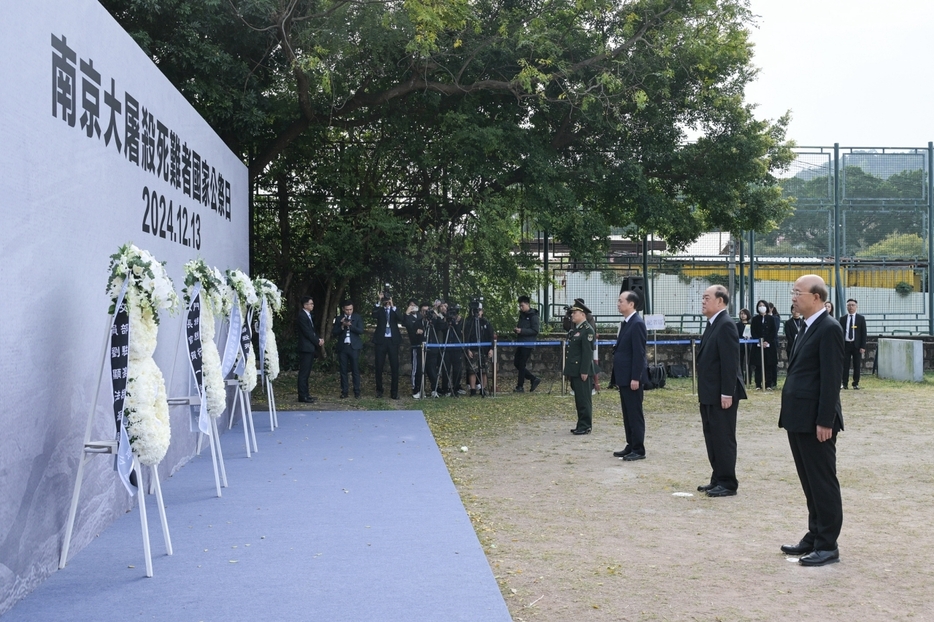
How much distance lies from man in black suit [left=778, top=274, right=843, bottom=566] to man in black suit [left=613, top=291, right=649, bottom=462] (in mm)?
3466

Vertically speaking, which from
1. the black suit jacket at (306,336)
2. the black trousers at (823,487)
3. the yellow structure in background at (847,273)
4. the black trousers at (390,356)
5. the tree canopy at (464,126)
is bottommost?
the black trousers at (823,487)

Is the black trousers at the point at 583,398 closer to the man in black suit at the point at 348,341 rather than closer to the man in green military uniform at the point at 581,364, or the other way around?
the man in green military uniform at the point at 581,364

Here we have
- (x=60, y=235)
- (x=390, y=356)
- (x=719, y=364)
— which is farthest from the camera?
(x=390, y=356)

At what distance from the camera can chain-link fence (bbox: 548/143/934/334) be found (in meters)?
20.4

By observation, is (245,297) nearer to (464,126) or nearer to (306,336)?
(306,336)

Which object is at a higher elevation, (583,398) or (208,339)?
(208,339)

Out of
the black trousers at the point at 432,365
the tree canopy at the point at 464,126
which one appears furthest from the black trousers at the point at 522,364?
the tree canopy at the point at 464,126

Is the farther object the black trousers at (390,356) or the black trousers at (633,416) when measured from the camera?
the black trousers at (390,356)

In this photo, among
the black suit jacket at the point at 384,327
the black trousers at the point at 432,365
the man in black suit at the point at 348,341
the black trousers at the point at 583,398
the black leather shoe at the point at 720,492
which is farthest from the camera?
Result: the black trousers at the point at 432,365

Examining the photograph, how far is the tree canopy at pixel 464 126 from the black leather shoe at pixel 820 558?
9.08 m

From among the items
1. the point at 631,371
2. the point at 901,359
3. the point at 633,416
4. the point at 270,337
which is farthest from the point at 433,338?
the point at 901,359

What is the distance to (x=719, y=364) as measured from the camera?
24.6ft

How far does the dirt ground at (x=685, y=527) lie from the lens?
15.8ft

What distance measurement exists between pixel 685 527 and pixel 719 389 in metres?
1.46
